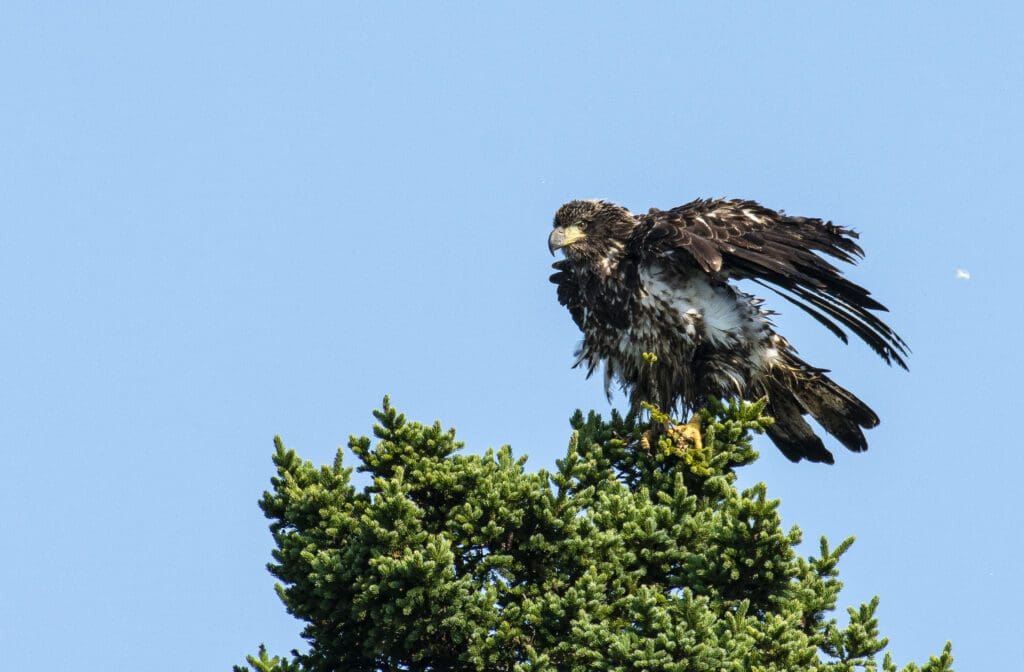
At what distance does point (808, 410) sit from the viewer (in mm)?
12070

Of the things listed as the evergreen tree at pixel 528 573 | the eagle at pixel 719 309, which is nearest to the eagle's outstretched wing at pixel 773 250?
the eagle at pixel 719 309

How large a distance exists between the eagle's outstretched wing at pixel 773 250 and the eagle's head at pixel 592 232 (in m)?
0.23

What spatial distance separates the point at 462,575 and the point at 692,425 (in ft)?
9.60

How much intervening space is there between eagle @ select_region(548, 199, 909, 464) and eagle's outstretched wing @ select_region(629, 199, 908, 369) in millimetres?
11

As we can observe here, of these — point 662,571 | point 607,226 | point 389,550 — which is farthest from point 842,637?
point 607,226

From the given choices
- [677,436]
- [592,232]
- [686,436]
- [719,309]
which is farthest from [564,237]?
[677,436]

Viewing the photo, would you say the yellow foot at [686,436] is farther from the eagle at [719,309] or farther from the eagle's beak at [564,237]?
the eagle's beak at [564,237]

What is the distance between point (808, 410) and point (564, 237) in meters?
2.43

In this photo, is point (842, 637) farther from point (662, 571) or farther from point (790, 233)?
point (790, 233)

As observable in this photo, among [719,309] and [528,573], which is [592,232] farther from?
[528,573]

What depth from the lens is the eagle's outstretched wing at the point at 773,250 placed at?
1117 cm

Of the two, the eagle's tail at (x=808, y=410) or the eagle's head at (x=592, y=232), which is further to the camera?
the eagle's head at (x=592, y=232)

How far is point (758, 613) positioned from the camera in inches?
355

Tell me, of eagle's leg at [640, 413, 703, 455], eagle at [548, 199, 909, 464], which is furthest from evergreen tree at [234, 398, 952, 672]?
eagle at [548, 199, 909, 464]
